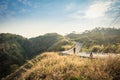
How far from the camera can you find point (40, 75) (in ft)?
33.5

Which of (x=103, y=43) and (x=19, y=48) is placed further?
(x=19, y=48)

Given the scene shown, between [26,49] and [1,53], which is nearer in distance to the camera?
[1,53]

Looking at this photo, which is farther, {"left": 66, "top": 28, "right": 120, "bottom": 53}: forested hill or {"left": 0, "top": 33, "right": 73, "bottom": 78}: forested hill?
{"left": 0, "top": 33, "right": 73, "bottom": 78}: forested hill

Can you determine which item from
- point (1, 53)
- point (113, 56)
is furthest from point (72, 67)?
point (1, 53)

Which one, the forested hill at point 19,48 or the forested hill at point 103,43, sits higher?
the forested hill at point 103,43

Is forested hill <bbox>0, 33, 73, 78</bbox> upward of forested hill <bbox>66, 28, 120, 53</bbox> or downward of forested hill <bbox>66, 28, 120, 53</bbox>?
downward

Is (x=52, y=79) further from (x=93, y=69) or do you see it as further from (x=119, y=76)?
(x=119, y=76)

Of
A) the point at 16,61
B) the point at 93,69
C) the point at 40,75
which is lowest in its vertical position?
the point at 16,61

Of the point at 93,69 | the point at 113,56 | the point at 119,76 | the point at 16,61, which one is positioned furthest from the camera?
the point at 16,61

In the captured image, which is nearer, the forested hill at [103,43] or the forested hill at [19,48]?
the forested hill at [103,43]

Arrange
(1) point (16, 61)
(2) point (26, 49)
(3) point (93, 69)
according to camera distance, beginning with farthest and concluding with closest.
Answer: (2) point (26, 49)
(1) point (16, 61)
(3) point (93, 69)

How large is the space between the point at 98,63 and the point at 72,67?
1.79 m

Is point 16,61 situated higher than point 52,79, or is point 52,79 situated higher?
point 52,79

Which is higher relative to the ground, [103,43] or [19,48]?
[103,43]
